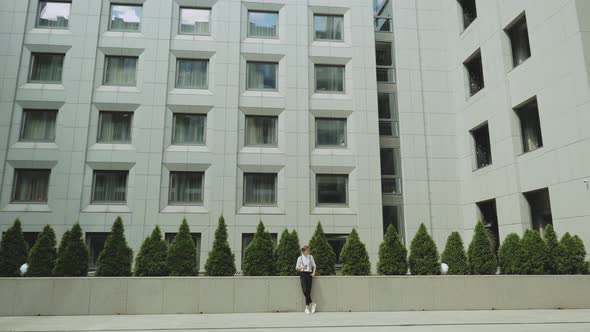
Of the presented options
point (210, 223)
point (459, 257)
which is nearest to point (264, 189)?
point (210, 223)

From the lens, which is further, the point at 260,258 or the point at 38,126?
the point at 38,126

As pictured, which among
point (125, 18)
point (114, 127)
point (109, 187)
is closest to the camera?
point (109, 187)

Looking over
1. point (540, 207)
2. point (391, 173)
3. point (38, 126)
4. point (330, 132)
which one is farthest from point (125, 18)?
point (540, 207)

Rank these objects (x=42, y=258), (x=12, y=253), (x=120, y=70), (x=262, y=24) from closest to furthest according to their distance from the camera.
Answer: (x=42, y=258) < (x=12, y=253) < (x=120, y=70) < (x=262, y=24)

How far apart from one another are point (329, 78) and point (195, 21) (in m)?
7.17

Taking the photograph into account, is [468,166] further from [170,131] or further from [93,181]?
[93,181]

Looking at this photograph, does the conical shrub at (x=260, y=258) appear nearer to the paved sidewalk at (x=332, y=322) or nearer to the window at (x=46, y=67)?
the paved sidewalk at (x=332, y=322)

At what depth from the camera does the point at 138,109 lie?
65.0 ft

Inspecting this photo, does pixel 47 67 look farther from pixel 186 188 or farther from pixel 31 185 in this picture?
pixel 186 188

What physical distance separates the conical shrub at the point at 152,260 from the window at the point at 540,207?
44.3 ft

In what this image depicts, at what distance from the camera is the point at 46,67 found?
2012cm

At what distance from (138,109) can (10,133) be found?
5572 mm

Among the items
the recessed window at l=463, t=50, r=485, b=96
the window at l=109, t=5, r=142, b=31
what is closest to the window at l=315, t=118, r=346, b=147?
the recessed window at l=463, t=50, r=485, b=96

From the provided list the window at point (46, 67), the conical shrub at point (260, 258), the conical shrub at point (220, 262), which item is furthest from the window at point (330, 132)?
the window at point (46, 67)
